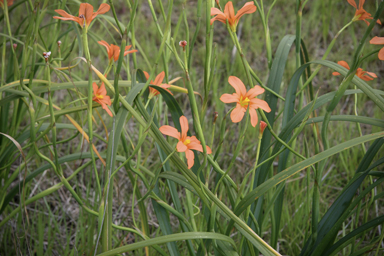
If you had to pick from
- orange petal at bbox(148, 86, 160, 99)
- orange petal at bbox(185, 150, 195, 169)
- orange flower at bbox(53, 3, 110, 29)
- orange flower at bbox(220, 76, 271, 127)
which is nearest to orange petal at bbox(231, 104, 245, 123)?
orange flower at bbox(220, 76, 271, 127)

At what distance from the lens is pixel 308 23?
2211 millimetres

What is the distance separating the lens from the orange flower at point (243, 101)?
58cm

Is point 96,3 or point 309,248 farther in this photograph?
point 96,3

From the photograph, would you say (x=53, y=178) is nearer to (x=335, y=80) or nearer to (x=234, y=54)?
(x=234, y=54)

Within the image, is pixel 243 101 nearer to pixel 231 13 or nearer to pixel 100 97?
pixel 231 13

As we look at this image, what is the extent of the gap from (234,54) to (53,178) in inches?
52.5

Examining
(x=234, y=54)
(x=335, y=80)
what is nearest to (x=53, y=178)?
(x=234, y=54)

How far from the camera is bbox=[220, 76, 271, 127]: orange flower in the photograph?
1.89ft

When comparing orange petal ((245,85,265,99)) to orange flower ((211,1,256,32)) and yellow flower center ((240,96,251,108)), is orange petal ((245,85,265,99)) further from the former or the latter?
orange flower ((211,1,256,32))

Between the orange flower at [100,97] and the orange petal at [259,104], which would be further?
the orange flower at [100,97]

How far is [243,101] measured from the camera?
24.4 inches

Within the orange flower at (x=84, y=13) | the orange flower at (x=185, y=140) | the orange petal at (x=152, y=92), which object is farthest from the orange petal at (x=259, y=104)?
the orange flower at (x=84, y=13)

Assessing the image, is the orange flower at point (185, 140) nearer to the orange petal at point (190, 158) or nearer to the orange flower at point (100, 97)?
the orange petal at point (190, 158)

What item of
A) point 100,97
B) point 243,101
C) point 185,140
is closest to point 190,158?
point 185,140
